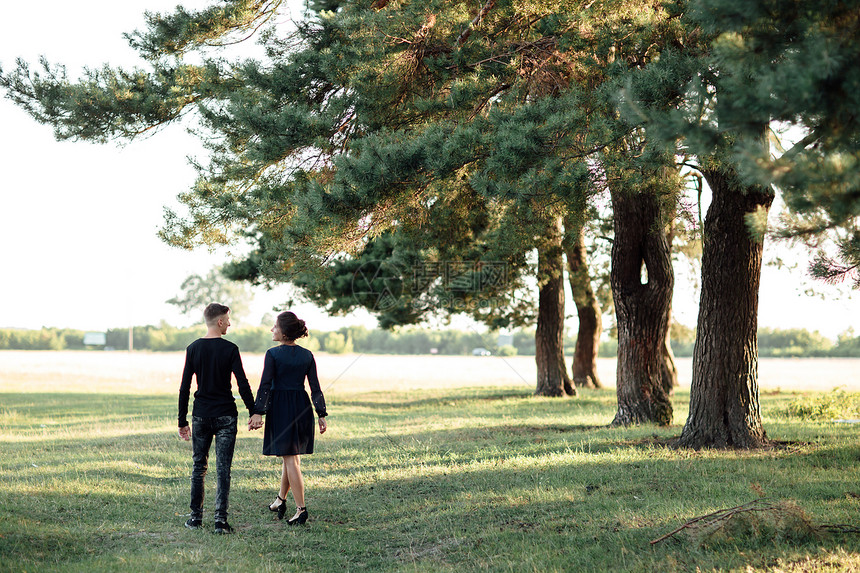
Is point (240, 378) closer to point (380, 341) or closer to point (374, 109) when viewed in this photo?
point (374, 109)

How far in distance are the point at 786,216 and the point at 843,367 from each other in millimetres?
50945

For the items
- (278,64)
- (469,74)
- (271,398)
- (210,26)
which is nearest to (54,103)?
(210,26)

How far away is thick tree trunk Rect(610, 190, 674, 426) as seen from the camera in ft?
44.0

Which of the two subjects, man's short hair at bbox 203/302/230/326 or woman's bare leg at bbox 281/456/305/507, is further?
woman's bare leg at bbox 281/456/305/507

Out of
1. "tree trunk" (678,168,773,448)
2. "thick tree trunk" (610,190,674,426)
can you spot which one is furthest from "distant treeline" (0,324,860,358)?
"tree trunk" (678,168,773,448)

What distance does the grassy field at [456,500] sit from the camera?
5816 mm

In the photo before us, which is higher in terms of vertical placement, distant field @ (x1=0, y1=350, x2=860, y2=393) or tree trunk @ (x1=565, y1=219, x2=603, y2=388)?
tree trunk @ (x1=565, y1=219, x2=603, y2=388)

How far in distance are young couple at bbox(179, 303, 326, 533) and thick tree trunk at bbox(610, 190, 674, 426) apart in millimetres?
7765

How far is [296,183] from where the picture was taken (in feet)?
37.6

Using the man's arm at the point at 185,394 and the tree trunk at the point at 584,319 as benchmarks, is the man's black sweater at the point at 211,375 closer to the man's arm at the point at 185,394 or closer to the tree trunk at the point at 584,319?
the man's arm at the point at 185,394

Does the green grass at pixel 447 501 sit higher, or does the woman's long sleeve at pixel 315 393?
the woman's long sleeve at pixel 315 393

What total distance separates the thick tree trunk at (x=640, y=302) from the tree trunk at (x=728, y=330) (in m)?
2.60

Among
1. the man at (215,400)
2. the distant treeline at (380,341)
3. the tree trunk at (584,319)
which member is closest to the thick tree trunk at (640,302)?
the man at (215,400)

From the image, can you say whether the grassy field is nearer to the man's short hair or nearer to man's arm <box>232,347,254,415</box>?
man's arm <box>232,347,254,415</box>
